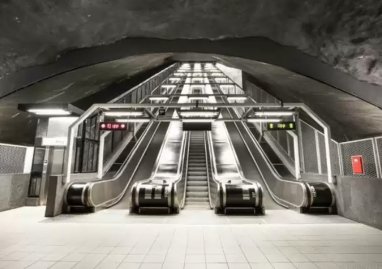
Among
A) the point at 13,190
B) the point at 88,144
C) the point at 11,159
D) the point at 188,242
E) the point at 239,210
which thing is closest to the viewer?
the point at 188,242

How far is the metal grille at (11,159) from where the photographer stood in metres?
7.47

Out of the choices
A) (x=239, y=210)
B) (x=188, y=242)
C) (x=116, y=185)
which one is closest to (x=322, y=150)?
(x=239, y=210)

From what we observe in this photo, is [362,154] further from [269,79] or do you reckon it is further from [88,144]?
[88,144]

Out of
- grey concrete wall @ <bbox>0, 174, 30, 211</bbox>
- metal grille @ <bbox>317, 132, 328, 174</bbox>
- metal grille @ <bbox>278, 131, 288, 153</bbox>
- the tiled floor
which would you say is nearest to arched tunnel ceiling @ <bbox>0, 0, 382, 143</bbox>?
the tiled floor

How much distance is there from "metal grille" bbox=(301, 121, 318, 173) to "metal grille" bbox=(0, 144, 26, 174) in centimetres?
1083

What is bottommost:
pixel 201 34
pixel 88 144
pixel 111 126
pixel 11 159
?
pixel 11 159

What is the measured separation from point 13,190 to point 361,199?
32.6 ft

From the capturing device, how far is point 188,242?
4176mm

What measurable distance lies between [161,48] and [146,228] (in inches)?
146

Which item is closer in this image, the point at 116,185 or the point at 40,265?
the point at 40,265

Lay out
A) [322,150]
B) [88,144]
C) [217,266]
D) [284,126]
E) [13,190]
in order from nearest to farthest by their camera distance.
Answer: [217,266] < [13,190] < [284,126] < [322,150] < [88,144]

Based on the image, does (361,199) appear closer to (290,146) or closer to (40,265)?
(290,146)

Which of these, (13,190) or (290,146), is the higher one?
(290,146)

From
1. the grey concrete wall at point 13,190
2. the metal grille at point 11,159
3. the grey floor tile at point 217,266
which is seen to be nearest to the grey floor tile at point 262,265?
the grey floor tile at point 217,266
